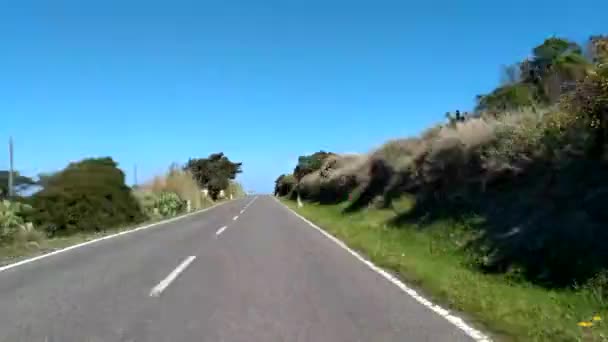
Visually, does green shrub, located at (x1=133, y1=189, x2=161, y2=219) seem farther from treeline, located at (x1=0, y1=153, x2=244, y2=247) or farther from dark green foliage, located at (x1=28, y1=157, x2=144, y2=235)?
dark green foliage, located at (x1=28, y1=157, x2=144, y2=235)

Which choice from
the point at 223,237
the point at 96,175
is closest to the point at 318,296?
the point at 223,237

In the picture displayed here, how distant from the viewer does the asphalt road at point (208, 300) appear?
6406 mm

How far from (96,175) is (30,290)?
21.0 metres

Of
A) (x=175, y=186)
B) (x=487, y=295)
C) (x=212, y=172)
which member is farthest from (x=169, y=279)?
(x=212, y=172)

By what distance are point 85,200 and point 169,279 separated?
17.8m

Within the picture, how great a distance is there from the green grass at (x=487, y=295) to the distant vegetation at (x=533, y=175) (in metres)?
0.28

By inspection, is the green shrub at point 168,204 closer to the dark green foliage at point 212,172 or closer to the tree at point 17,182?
the tree at point 17,182

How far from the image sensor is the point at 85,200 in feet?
85.8

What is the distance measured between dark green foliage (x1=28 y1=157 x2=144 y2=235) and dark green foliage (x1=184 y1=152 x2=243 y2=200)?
43091 millimetres

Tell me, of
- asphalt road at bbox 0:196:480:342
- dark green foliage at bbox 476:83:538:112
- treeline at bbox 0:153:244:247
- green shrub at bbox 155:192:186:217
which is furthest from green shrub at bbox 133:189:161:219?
dark green foliage at bbox 476:83:538:112

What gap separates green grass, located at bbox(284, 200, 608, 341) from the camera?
21.1ft

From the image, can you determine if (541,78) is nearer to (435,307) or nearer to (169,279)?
(435,307)

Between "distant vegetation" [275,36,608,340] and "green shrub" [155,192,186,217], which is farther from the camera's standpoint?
"green shrub" [155,192,186,217]

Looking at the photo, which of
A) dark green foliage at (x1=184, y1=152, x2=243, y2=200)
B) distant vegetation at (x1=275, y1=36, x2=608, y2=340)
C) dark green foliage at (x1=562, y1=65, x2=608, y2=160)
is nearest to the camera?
distant vegetation at (x1=275, y1=36, x2=608, y2=340)
